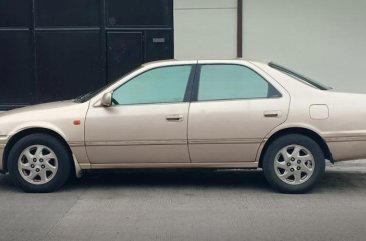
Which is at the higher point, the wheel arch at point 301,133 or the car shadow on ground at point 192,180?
the wheel arch at point 301,133

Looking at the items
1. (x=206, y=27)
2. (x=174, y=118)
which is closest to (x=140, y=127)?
(x=174, y=118)

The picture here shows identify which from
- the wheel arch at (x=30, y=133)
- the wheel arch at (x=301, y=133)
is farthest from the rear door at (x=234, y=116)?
the wheel arch at (x=30, y=133)

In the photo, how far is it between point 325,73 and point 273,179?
16.7ft

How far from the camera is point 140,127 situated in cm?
739

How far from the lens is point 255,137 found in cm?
736

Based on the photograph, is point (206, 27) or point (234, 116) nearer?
point (234, 116)

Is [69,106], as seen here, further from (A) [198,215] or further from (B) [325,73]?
(B) [325,73]

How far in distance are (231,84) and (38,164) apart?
2.49m

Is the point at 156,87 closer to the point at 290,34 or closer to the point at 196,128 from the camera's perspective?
the point at 196,128

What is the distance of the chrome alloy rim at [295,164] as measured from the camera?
7.34 meters

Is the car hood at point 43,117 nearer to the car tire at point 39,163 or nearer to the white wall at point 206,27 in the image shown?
the car tire at point 39,163

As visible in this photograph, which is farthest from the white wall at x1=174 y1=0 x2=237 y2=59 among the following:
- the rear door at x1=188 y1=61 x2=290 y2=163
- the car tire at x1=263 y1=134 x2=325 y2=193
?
the car tire at x1=263 y1=134 x2=325 y2=193

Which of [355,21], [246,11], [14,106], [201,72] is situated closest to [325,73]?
[355,21]

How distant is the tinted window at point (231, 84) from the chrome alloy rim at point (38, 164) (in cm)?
192
